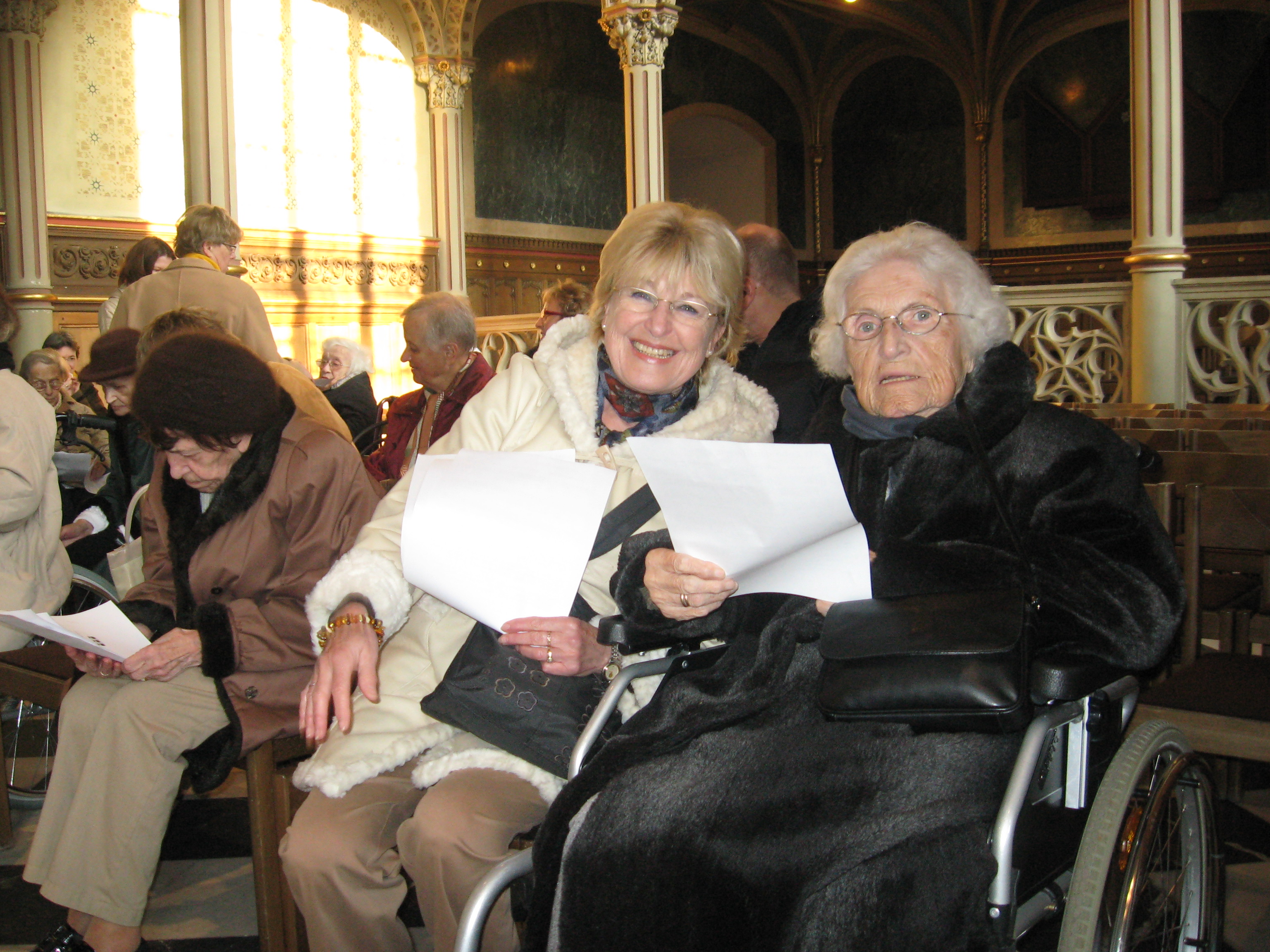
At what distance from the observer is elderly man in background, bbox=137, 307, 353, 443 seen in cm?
281

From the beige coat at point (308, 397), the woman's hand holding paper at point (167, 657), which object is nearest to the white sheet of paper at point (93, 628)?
the woman's hand holding paper at point (167, 657)

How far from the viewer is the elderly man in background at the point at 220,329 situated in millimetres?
2811

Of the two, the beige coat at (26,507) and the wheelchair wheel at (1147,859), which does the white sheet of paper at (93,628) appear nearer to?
the beige coat at (26,507)

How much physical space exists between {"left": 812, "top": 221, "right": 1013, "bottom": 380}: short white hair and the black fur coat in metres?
0.13

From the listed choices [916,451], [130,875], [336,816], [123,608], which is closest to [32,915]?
[130,875]

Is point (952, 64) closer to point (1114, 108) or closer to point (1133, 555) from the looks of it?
point (1114, 108)

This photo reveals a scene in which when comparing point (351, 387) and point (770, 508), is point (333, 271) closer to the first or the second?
point (351, 387)

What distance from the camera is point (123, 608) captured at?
230cm

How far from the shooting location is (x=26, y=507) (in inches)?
113

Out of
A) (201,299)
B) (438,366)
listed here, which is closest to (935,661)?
(438,366)

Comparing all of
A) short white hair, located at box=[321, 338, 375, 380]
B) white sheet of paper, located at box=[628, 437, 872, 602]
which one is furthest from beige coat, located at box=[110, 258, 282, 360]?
white sheet of paper, located at box=[628, 437, 872, 602]

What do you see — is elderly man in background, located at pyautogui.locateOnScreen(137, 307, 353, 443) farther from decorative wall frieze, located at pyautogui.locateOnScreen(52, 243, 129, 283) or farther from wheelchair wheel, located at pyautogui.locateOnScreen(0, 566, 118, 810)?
decorative wall frieze, located at pyautogui.locateOnScreen(52, 243, 129, 283)

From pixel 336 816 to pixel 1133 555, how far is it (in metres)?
1.33

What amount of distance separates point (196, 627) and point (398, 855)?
71cm
